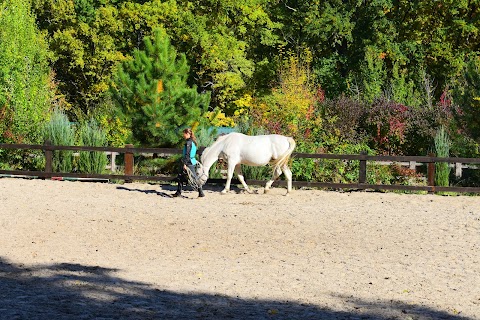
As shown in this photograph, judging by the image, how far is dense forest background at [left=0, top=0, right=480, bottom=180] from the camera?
26.7 metres

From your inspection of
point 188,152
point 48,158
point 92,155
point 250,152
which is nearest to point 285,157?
point 250,152

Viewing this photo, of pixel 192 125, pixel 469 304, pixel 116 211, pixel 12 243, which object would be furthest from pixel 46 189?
pixel 469 304

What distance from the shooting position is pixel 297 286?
11070 millimetres

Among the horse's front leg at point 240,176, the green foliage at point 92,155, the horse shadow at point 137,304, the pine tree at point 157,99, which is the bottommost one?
the horse shadow at point 137,304

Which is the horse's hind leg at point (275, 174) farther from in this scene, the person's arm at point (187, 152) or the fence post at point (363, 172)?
the person's arm at point (187, 152)

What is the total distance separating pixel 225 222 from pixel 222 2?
115 feet

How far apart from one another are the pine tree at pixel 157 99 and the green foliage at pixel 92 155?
1.35 meters

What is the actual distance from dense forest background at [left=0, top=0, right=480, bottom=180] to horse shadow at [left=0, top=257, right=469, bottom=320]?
14821mm

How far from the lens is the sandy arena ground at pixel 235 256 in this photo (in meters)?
9.75

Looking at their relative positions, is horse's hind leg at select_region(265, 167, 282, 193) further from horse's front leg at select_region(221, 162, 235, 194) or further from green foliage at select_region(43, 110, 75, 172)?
green foliage at select_region(43, 110, 75, 172)

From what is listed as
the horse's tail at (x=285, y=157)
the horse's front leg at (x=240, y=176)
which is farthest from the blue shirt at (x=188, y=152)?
the horse's tail at (x=285, y=157)

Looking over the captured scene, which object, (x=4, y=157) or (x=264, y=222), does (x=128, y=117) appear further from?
(x=264, y=222)

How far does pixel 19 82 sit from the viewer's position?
2806cm

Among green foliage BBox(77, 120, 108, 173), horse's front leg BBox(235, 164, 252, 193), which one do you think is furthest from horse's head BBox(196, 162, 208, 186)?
green foliage BBox(77, 120, 108, 173)
